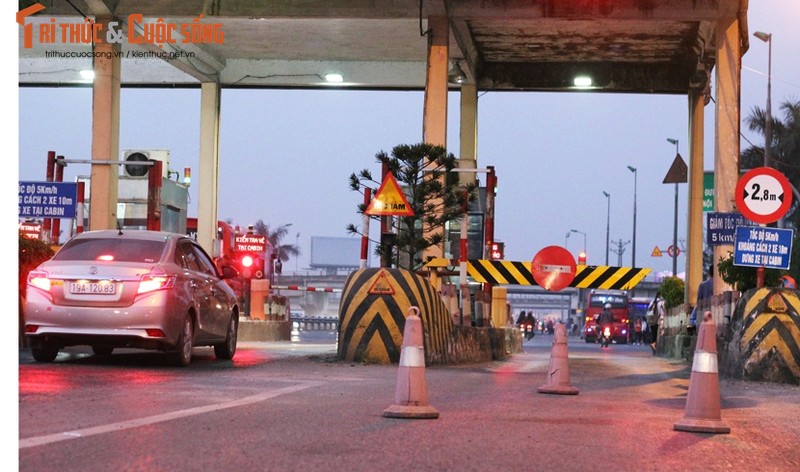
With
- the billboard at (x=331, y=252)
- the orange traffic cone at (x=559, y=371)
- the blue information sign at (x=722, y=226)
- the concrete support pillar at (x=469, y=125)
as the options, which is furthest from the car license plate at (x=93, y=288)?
the billboard at (x=331, y=252)

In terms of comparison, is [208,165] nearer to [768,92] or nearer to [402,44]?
[402,44]

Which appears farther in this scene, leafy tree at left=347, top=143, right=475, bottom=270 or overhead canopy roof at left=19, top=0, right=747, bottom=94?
overhead canopy roof at left=19, top=0, right=747, bottom=94

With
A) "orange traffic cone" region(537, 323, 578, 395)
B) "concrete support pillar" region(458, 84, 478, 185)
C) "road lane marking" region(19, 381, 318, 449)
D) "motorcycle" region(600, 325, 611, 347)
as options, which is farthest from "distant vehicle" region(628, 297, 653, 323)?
"road lane marking" region(19, 381, 318, 449)

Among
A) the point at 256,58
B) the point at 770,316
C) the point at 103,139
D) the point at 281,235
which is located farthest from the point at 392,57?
the point at 281,235

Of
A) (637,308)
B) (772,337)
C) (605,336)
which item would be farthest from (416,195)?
(637,308)

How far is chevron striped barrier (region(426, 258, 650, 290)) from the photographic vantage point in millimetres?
21844

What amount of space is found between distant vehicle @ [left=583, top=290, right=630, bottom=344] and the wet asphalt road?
60215 millimetres

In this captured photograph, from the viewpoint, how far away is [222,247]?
39.7 metres

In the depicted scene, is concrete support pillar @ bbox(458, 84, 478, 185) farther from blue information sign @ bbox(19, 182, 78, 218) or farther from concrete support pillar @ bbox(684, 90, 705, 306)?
blue information sign @ bbox(19, 182, 78, 218)

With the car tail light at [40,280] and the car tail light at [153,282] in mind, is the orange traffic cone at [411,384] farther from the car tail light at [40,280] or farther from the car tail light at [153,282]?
the car tail light at [40,280]

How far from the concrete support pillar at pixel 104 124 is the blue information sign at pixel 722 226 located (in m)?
13.1

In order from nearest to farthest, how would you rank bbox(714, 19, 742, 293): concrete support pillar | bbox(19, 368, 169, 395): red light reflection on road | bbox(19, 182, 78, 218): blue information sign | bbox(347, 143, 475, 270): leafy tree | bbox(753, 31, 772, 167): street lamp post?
1. bbox(19, 368, 169, 395): red light reflection on road
2. bbox(347, 143, 475, 270): leafy tree
3. bbox(19, 182, 78, 218): blue information sign
4. bbox(714, 19, 742, 293): concrete support pillar
5. bbox(753, 31, 772, 167): street lamp post

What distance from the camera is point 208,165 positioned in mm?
37656

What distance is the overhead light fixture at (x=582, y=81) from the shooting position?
35.7 m
